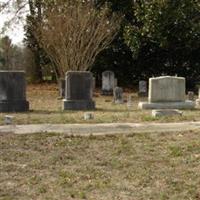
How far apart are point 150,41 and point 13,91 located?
1643 cm

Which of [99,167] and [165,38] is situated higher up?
[165,38]

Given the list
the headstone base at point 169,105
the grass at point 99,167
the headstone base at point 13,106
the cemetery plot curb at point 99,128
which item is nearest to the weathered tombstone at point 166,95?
the headstone base at point 169,105

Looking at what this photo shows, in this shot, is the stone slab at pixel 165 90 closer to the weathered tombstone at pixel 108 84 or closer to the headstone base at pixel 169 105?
the headstone base at pixel 169 105

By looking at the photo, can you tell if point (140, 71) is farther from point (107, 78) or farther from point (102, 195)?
point (102, 195)

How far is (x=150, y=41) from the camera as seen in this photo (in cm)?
3316

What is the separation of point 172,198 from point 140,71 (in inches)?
1137

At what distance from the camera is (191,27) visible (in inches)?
1236

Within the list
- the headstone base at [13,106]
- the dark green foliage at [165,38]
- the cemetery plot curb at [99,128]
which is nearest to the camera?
the cemetery plot curb at [99,128]

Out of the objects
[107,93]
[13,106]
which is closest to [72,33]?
[107,93]

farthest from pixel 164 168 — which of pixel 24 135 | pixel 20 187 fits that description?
pixel 24 135

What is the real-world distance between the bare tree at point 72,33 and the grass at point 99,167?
1843 centimetres

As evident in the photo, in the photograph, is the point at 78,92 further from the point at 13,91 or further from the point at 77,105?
the point at 13,91

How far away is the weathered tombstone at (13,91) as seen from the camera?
1777cm

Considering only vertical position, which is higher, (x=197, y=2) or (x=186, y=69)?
(x=197, y=2)
